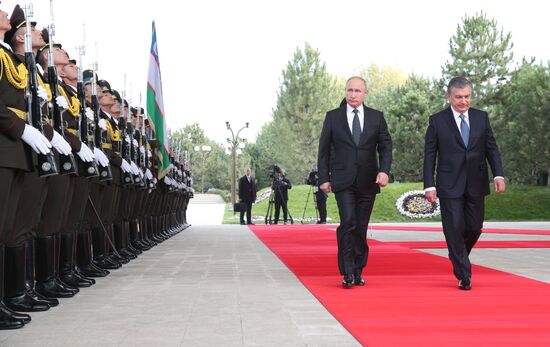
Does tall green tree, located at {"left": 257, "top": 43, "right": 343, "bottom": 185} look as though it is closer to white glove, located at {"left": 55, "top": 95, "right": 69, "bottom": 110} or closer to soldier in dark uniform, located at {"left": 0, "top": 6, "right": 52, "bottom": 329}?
white glove, located at {"left": 55, "top": 95, "right": 69, "bottom": 110}

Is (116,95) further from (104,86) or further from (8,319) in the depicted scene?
(8,319)

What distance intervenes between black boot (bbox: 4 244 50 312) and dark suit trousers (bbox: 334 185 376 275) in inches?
110

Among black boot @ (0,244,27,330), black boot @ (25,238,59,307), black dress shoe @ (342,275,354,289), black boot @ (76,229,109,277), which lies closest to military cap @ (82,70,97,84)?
black boot @ (76,229,109,277)

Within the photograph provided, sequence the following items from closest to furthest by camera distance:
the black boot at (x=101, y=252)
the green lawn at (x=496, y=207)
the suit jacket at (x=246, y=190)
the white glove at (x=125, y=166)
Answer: the black boot at (x=101, y=252)
the white glove at (x=125, y=166)
the suit jacket at (x=246, y=190)
the green lawn at (x=496, y=207)

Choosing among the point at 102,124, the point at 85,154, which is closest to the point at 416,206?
the point at 102,124

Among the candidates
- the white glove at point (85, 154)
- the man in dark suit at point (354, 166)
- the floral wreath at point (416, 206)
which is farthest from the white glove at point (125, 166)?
the floral wreath at point (416, 206)

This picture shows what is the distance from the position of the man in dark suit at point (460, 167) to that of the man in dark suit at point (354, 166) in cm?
47

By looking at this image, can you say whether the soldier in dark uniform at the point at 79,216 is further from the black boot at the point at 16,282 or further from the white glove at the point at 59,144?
the black boot at the point at 16,282

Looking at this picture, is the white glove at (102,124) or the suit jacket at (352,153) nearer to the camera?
the suit jacket at (352,153)

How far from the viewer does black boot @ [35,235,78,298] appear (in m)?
7.00

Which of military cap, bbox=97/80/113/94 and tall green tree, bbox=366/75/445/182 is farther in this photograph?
tall green tree, bbox=366/75/445/182

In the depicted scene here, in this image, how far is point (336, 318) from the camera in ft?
19.1

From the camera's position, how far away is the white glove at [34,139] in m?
5.61

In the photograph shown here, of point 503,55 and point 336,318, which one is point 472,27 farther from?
point 336,318
